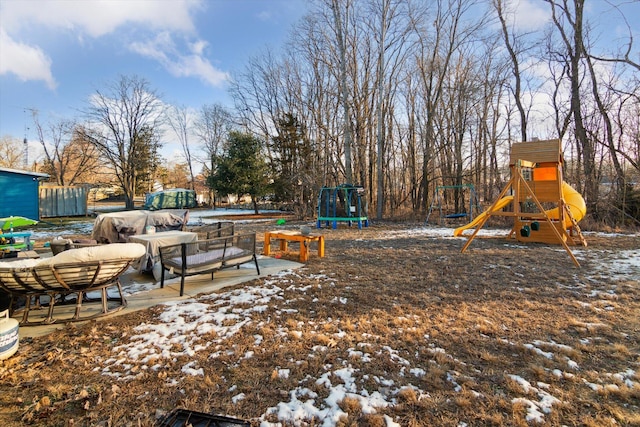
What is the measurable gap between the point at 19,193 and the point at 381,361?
20.2m

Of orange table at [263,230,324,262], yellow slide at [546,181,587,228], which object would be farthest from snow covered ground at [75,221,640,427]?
yellow slide at [546,181,587,228]

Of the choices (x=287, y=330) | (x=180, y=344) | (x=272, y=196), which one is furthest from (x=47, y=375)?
(x=272, y=196)

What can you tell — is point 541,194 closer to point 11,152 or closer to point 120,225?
point 120,225

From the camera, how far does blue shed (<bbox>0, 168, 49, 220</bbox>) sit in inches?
591

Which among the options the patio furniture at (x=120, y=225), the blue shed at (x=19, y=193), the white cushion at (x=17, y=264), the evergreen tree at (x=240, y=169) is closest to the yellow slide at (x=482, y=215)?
the patio furniture at (x=120, y=225)

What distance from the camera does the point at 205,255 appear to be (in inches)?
187

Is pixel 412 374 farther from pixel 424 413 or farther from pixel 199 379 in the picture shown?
pixel 199 379

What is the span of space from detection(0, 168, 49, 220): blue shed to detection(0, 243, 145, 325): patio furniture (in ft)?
A: 53.4

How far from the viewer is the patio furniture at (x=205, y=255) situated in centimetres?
431

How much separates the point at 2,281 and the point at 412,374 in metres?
3.87

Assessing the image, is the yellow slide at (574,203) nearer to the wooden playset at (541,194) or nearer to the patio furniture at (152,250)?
the wooden playset at (541,194)

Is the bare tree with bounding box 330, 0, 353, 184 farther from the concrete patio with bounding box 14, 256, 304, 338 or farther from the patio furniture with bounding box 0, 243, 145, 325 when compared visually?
the patio furniture with bounding box 0, 243, 145, 325

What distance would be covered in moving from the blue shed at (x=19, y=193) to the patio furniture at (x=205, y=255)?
16.2m

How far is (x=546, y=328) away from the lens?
3.22 m
